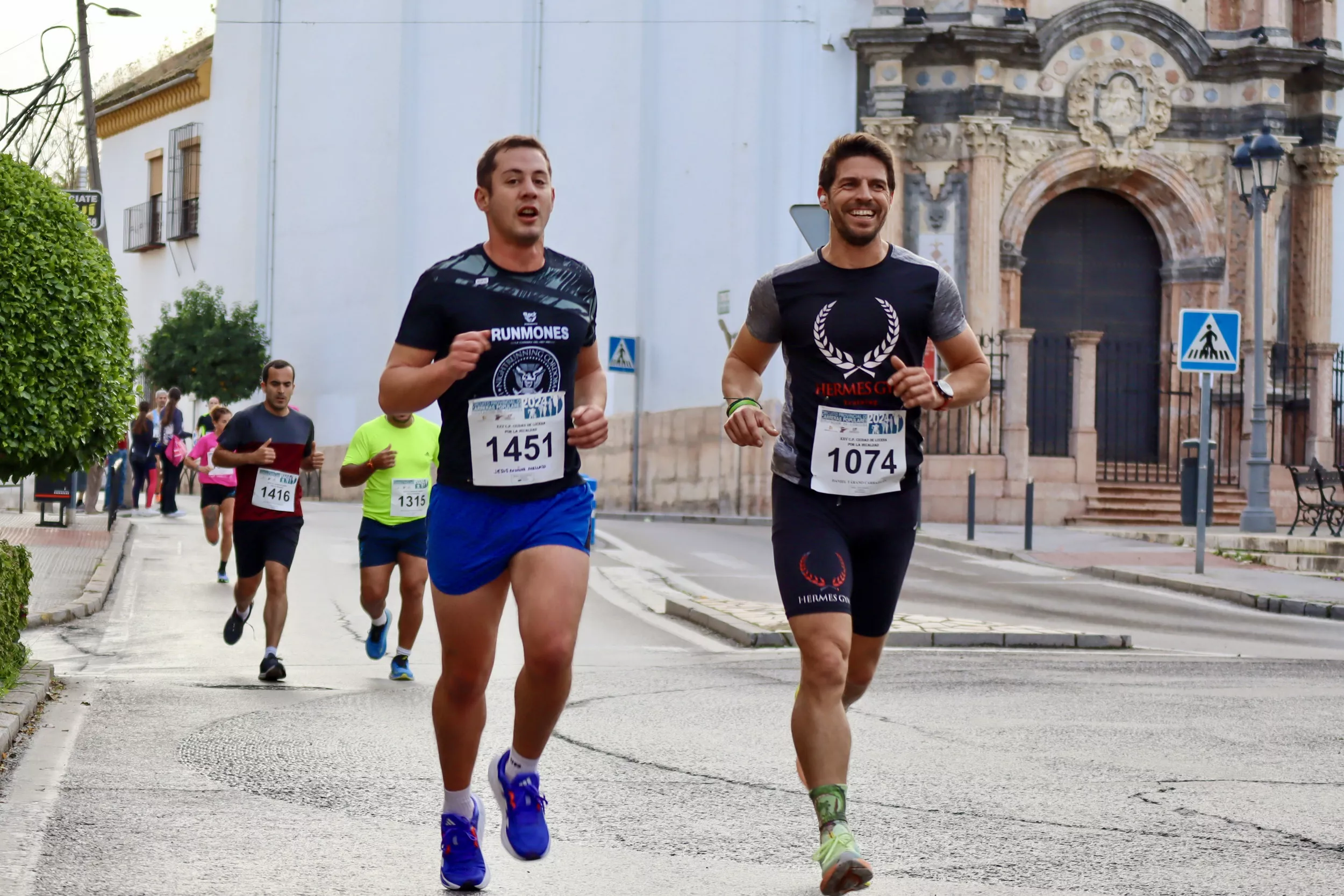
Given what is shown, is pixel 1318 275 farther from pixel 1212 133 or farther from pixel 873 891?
pixel 873 891

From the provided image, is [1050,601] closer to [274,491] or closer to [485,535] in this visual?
[274,491]

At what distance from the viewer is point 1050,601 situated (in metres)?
17.2

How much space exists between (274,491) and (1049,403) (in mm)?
21729

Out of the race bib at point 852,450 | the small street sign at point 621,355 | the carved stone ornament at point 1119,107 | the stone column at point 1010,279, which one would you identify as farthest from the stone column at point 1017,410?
the race bib at point 852,450

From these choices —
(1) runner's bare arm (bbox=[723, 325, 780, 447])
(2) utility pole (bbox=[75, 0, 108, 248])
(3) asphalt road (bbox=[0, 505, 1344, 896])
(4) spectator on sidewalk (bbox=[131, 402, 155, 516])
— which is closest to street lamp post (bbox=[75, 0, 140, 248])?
(2) utility pole (bbox=[75, 0, 108, 248])

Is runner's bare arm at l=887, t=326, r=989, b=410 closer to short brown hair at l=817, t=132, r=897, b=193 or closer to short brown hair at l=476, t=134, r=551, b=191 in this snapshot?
short brown hair at l=817, t=132, r=897, b=193

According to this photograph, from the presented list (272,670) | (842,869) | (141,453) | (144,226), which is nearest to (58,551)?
(141,453)

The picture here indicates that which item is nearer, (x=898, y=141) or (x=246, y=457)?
(x=246, y=457)

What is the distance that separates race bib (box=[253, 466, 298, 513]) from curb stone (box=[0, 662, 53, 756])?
4.87ft

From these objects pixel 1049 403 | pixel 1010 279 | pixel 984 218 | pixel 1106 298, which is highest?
pixel 984 218

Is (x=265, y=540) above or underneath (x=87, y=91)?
underneath

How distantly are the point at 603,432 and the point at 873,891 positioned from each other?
145 cm

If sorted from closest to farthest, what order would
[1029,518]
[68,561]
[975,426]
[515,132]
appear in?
[68,561], [1029,518], [975,426], [515,132]

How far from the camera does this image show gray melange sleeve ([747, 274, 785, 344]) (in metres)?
5.74
